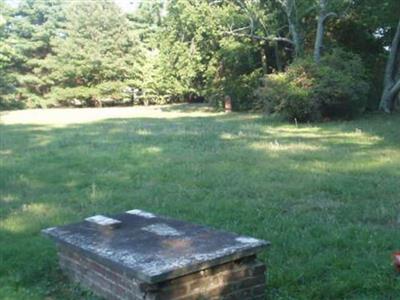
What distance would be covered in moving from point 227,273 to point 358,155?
764cm

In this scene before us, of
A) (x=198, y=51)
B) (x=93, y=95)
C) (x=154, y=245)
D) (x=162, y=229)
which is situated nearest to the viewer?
(x=154, y=245)

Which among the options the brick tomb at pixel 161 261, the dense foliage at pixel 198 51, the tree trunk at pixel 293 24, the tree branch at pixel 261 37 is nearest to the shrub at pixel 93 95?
the dense foliage at pixel 198 51

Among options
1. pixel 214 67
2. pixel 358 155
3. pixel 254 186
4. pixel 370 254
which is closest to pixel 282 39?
pixel 214 67

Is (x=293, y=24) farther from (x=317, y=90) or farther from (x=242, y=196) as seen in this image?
(x=242, y=196)

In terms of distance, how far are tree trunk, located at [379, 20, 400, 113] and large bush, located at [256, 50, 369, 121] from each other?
191 cm

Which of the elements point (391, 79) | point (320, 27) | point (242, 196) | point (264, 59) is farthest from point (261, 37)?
point (242, 196)

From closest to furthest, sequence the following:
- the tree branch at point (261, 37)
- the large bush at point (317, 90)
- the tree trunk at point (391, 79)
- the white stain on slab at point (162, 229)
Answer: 1. the white stain on slab at point (162, 229)
2. the large bush at point (317, 90)
3. the tree trunk at point (391, 79)
4. the tree branch at point (261, 37)

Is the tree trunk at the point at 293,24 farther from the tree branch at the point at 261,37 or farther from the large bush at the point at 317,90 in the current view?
→ the large bush at the point at 317,90

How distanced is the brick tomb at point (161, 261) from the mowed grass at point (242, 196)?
0.81ft

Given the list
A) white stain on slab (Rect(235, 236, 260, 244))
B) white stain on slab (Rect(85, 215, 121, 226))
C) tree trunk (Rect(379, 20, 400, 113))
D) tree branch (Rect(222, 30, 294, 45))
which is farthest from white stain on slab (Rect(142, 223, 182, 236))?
Result: tree branch (Rect(222, 30, 294, 45))

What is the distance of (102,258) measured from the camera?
13.7ft

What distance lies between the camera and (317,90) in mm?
19406

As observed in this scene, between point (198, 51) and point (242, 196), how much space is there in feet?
63.5

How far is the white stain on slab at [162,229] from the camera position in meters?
4.64
